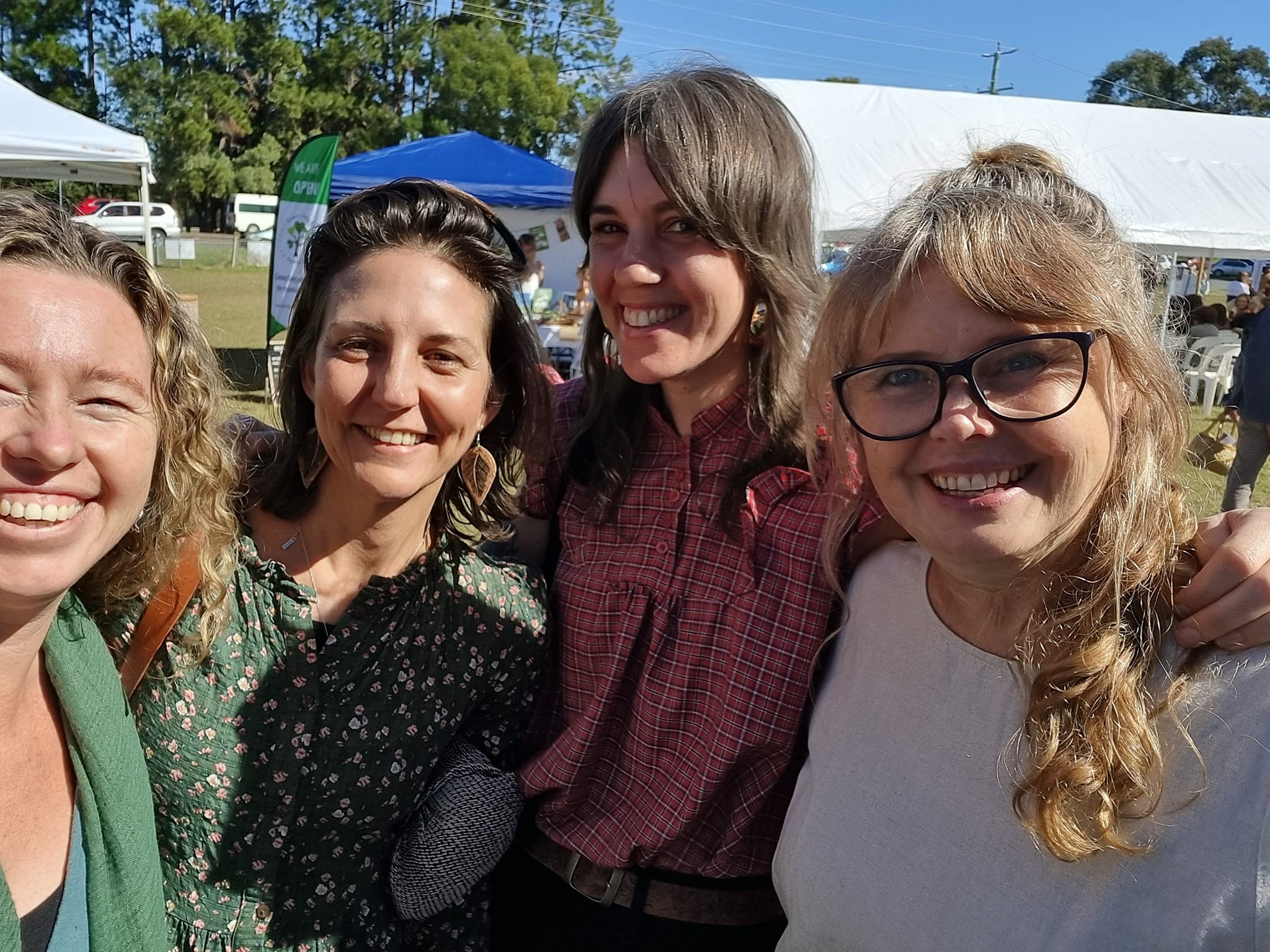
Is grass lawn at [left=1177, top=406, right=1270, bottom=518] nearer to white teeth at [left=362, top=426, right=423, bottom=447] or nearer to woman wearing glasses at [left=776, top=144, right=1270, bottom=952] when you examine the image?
woman wearing glasses at [left=776, top=144, right=1270, bottom=952]

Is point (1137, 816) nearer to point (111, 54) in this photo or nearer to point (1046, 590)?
point (1046, 590)

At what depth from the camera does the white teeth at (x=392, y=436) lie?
73.0 inches

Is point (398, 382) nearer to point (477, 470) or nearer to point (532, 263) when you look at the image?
point (477, 470)

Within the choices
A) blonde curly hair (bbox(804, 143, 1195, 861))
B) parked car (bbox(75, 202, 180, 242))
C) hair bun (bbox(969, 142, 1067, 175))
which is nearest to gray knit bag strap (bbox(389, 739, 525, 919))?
blonde curly hair (bbox(804, 143, 1195, 861))

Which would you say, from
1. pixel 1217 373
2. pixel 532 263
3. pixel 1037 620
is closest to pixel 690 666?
pixel 1037 620

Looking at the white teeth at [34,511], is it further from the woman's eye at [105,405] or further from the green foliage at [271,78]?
the green foliage at [271,78]

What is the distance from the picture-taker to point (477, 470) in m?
2.13

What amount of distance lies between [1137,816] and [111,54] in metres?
50.5

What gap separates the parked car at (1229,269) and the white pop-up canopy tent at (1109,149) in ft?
77.3

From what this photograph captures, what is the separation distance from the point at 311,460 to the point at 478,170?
11076mm

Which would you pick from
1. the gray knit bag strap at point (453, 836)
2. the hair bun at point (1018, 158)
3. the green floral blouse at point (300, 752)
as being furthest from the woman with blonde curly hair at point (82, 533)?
the hair bun at point (1018, 158)

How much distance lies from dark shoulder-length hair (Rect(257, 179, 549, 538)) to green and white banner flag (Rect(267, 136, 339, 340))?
7.93 meters

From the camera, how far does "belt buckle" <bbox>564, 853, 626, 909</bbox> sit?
1924 mm

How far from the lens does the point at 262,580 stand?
1891mm
